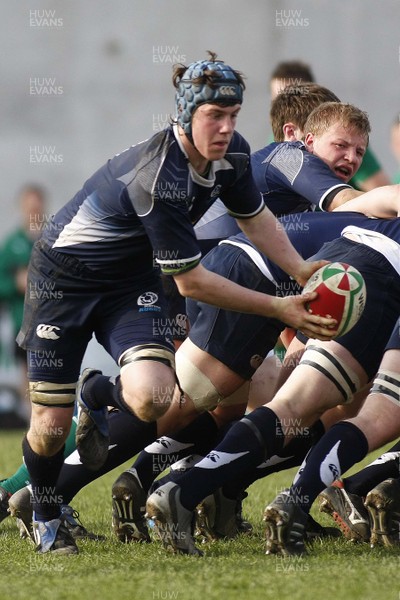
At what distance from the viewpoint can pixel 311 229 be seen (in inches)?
222

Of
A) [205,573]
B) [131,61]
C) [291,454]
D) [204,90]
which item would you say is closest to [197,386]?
[291,454]

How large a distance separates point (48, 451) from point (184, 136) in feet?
4.99

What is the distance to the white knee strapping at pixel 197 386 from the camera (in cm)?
527

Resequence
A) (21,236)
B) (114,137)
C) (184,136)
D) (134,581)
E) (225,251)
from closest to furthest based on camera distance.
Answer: (134,581) < (184,136) < (225,251) < (21,236) < (114,137)

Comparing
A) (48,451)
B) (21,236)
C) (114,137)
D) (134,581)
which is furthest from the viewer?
(114,137)

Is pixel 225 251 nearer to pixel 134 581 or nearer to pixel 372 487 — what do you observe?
pixel 372 487

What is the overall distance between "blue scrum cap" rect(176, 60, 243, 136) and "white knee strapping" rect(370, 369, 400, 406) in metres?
1.31

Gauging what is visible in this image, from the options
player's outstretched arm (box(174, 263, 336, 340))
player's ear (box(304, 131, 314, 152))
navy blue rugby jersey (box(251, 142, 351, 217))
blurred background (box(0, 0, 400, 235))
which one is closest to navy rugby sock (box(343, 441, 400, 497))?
player's outstretched arm (box(174, 263, 336, 340))

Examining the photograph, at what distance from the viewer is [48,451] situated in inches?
204

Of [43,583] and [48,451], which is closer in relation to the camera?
[43,583]

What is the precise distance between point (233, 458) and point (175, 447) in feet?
2.96

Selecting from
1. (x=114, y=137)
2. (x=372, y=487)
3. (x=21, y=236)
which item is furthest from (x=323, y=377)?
(x=114, y=137)

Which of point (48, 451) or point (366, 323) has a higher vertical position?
point (366, 323)

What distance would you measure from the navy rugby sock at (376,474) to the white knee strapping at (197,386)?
32.5 inches
